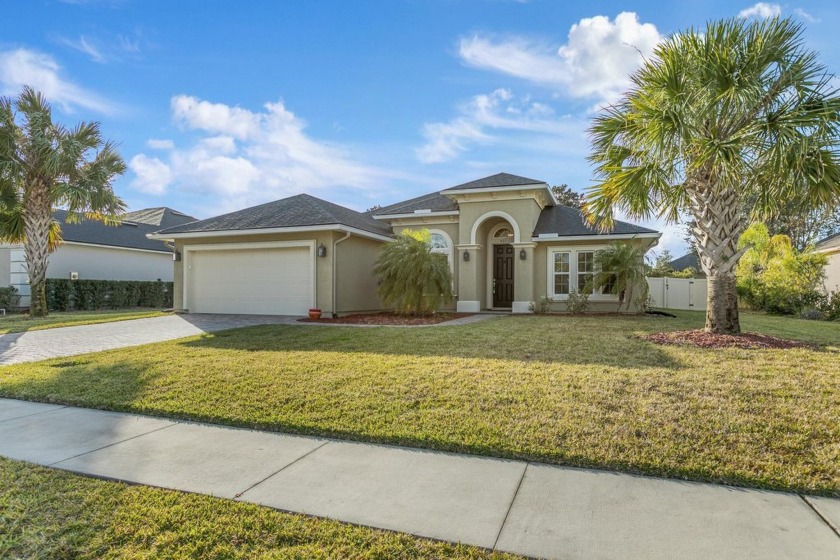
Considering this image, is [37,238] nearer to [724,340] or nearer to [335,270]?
[335,270]

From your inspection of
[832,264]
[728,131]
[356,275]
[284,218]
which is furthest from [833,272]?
[284,218]

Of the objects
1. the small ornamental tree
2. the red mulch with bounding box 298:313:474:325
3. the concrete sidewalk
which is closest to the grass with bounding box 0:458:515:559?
the concrete sidewalk

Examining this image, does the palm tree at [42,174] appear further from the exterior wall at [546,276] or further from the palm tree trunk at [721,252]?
the palm tree trunk at [721,252]

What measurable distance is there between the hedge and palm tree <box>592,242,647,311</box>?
20.4 m

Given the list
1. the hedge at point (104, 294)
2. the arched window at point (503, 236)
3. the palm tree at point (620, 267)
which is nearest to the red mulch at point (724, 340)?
the palm tree at point (620, 267)

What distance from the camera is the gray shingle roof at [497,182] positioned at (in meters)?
14.8

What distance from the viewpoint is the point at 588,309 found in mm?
14719

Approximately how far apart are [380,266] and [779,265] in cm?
1549

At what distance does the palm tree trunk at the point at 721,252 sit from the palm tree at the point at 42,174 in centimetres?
1736

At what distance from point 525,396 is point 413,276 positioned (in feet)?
26.4

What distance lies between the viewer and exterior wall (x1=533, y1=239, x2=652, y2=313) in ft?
48.1

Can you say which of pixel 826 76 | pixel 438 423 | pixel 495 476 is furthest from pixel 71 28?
pixel 826 76

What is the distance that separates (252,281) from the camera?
49.2 feet

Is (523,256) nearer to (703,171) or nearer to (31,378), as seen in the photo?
(703,171)
